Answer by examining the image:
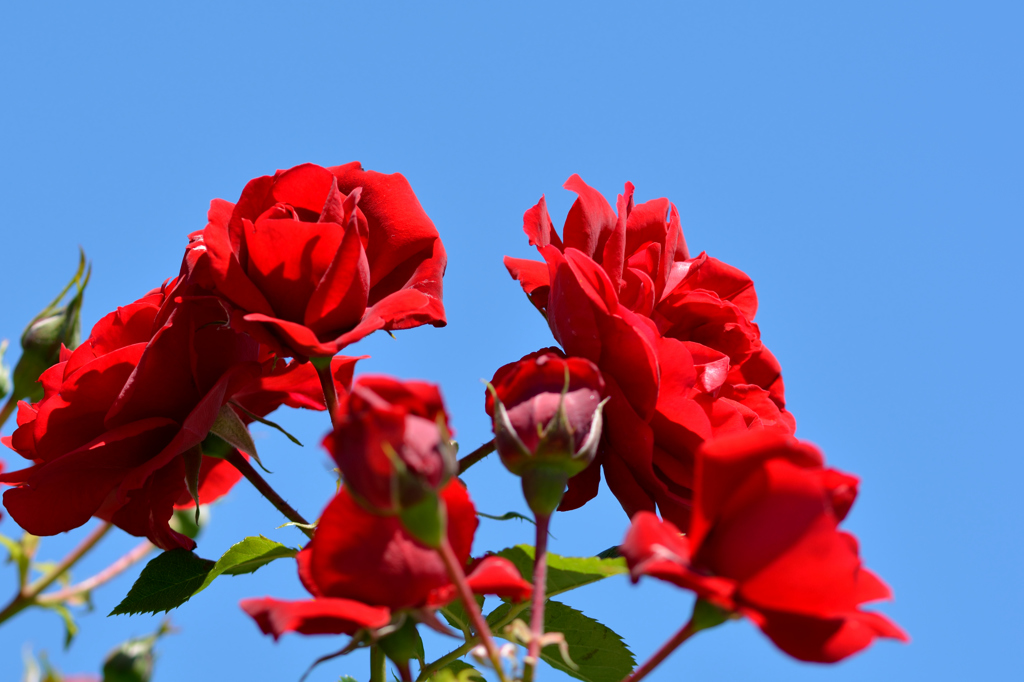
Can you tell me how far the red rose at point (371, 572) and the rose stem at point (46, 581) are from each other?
2007mm

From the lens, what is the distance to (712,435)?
1553 millimetres

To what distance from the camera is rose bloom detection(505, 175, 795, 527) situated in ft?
5.03

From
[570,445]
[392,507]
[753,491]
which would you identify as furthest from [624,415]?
[392,507]

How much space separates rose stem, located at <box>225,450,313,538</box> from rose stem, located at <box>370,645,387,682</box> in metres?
0.32

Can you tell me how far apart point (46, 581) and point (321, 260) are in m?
2.04

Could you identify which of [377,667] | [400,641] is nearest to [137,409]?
[377,667]

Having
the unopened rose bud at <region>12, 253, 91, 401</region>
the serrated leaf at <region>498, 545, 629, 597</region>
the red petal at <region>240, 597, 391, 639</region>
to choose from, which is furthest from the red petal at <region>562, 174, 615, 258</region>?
the unopened rose bud at <region>12, 253, 91, 401</region>

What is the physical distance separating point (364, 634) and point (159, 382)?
2.35ft

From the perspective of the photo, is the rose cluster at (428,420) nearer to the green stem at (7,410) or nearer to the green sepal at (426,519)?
the green sepal at (426,519)

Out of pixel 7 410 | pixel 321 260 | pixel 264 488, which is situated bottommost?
pixel 264 488

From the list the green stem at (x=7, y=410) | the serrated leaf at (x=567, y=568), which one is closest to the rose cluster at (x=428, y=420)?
the serrated leaf at (x=567, y=568)

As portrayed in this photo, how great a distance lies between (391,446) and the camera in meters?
1.10

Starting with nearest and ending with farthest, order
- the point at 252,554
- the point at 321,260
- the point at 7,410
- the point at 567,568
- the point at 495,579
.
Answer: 1. the point at 495,579
2. the point at 567,568
3. the point at 321,260
4. the point at 252,554
5. the point at 7,410

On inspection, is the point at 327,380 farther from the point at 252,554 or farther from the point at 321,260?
the point at 252,554
